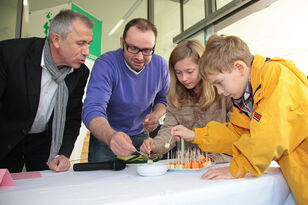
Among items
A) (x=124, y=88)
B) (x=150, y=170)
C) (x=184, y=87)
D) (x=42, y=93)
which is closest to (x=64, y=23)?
(x=42, y=93)

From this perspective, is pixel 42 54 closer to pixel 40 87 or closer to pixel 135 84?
pixel 40 87

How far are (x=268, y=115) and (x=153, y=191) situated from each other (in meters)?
0.47

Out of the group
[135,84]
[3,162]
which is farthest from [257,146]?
[3,162]

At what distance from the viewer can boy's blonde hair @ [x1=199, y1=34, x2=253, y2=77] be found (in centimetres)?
100

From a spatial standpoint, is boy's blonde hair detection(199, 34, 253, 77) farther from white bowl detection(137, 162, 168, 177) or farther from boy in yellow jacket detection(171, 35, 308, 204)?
white bowl detection(137, 162, 168, 177)

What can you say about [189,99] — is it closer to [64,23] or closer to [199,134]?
[199,134]

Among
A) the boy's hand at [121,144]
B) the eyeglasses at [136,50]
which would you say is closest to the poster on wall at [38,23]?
the eyeglasses at [136,50]

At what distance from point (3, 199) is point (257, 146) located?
832mm

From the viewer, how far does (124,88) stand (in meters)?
1.65

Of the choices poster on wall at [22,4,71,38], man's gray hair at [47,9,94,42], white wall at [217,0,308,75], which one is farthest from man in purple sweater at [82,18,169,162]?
poster on wall at [22,4,71,38]

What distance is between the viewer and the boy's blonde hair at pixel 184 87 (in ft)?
4.56

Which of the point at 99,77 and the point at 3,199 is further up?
the point at 99,77

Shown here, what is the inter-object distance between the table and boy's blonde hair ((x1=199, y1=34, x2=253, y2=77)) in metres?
0.47

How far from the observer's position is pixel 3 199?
677mm
